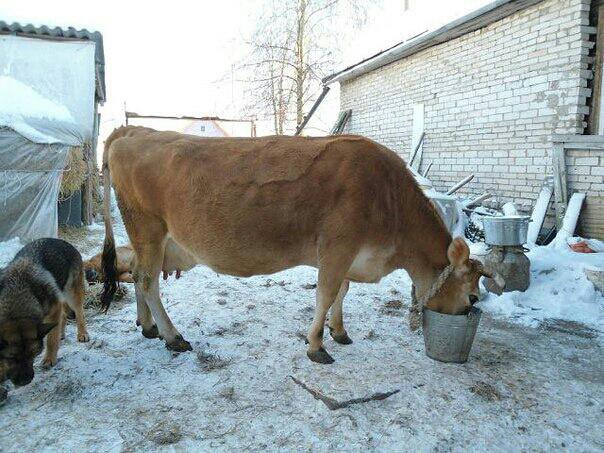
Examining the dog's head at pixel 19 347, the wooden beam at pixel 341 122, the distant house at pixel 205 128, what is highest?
the distant house at pixel 205 128

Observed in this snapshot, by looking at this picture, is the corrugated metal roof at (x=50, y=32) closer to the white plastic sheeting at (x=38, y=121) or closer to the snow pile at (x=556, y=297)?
the white plastic sheeting at (x=38, y=121)

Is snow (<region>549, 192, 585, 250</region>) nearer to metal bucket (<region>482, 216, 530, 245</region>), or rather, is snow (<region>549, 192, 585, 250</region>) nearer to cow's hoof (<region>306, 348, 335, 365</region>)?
metal bucket (<region>482, 216, 530, 245</region>)

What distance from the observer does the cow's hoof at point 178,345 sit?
4105 millimetres

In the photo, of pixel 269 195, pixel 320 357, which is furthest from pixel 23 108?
pixel 320 357

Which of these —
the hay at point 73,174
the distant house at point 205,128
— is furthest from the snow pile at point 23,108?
the distant house at point 205,128

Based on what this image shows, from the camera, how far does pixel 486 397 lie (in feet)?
11.1

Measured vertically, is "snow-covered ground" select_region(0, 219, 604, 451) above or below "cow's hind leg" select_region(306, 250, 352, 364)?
below

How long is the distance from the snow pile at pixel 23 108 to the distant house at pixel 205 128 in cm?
2320

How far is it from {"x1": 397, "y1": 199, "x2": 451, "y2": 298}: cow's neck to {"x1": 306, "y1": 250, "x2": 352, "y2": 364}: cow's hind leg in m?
0.57

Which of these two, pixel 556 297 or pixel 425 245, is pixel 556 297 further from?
pixel 425 245

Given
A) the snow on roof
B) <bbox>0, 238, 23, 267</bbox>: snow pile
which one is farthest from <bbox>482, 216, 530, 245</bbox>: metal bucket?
the snow on roof

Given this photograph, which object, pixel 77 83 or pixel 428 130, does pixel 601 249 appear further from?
pixel 77 83

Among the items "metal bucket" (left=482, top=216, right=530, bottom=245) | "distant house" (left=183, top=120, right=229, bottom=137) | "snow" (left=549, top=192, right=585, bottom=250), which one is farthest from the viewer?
"distant house" (left=183, top=120, right=229, bottom=137)

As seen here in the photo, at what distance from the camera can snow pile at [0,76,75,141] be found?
8.38 m
